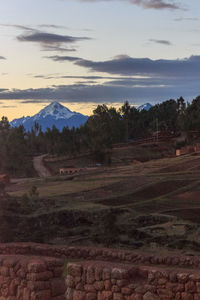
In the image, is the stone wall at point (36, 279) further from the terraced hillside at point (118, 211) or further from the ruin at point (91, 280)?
the terraced hillside at point (118, 211)

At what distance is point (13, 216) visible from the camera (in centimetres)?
2731

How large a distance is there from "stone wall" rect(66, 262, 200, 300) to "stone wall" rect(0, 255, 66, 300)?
0.77 ft

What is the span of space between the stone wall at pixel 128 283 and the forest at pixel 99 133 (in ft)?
268

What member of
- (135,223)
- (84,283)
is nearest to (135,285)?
(84,283)

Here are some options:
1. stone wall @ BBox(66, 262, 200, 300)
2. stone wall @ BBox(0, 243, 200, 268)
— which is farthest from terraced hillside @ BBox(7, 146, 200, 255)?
stone wall @ BBox(66, 262, 200, 300)

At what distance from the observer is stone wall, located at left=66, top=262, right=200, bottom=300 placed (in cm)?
492

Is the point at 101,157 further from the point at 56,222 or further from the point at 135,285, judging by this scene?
the point at 135,285

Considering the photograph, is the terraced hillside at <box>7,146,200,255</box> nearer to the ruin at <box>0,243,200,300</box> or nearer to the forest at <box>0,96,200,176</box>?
the ruin at <box>0,243,200,300</box>

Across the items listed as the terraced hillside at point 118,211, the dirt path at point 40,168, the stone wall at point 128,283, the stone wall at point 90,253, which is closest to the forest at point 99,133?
the dirt path at point 40,168

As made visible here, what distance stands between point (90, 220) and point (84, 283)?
26985mm

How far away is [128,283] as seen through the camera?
5.10 metres

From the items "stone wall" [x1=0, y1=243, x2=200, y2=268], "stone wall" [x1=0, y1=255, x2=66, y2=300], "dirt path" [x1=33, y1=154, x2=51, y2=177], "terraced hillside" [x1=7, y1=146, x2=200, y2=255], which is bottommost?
"dirt path" [x1=33, y1=154, x2=51, y2=177]

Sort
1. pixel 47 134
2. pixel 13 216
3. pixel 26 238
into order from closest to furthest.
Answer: pixel 26 238
pixel 13 216
pixel 47 134

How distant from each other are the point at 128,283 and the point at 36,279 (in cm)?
111
